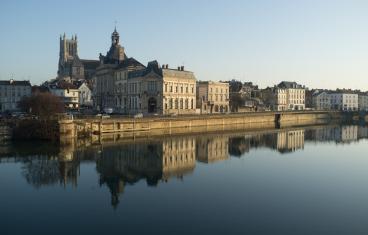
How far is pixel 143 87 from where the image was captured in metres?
68.2

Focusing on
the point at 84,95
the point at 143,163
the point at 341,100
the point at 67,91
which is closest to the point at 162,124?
the point at 143,163

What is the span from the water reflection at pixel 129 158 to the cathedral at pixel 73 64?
68936 mm

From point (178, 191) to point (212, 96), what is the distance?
64.9 metres

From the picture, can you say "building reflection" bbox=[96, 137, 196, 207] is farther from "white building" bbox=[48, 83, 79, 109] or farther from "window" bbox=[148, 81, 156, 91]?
"white building" bbox=[48, 83, 79, 109]

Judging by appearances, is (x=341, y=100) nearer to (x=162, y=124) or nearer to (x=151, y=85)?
(x=151, y=85)

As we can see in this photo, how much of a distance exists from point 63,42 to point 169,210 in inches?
5000

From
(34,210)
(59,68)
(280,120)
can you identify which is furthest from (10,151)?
(59,68)

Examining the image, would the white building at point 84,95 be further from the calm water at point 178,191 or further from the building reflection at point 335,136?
the calm water at point 178,191

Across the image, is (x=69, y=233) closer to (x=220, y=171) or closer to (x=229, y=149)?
(x=220, y=171)

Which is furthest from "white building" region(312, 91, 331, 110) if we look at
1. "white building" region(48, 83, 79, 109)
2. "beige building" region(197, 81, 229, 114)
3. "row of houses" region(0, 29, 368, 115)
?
"white building" region(48, 83, 79, 109)

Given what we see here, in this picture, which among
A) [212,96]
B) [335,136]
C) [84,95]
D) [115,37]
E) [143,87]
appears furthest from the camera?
[212,96]

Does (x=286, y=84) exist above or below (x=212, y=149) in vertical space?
above

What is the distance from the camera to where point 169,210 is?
18.8 meters

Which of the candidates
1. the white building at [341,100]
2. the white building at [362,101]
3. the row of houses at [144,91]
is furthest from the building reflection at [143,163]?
the white building at [362,101]
